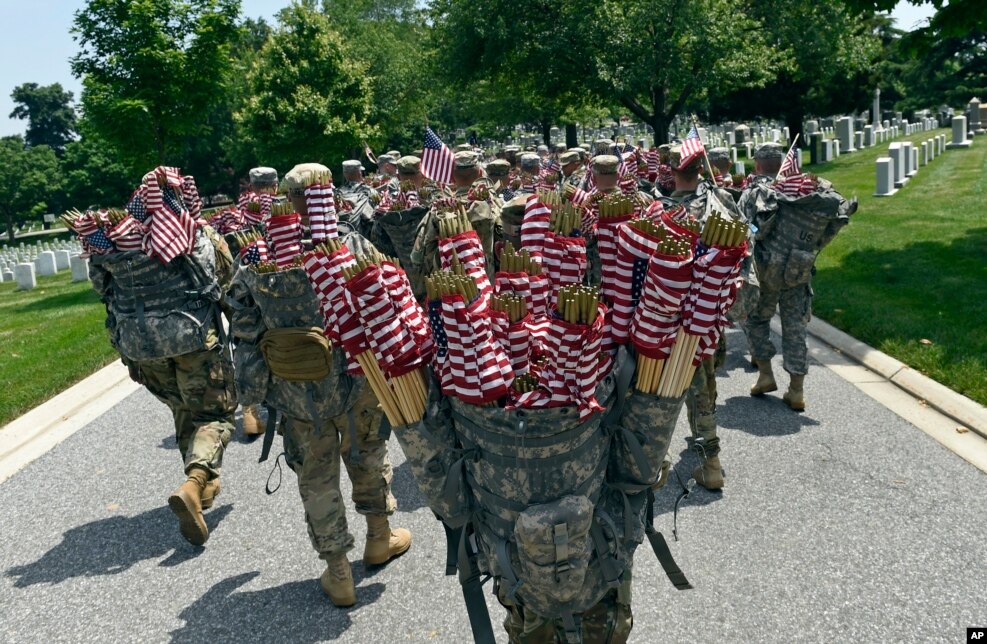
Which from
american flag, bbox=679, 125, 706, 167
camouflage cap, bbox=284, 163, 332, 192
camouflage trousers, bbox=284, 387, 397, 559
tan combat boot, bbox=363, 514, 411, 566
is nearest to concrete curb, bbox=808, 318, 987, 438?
american flag, bbox=679, 125, 706, 167

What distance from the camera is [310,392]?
4418 mm

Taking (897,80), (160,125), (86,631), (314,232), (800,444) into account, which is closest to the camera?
(314,232)

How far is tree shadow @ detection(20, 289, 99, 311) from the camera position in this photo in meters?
16.9

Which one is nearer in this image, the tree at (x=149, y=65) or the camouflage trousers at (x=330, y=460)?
the camouflage trousers at (x=330, y=460)

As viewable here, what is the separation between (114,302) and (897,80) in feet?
170

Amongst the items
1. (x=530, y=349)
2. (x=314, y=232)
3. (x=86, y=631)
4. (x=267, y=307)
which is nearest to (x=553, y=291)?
(x=530, y=349)

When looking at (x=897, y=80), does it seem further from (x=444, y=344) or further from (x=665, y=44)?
(x=444, y=344)

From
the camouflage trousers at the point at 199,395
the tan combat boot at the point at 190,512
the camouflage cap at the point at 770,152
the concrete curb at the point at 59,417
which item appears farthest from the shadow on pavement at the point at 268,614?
the camouflage cap at the point at 770,152

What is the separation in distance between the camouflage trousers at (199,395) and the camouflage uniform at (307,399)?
1385mm

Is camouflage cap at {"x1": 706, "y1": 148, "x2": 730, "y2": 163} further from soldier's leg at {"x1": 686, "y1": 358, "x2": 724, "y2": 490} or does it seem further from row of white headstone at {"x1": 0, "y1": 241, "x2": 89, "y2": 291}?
row of white headstone at {"x1": 0, "y1": 241, "x2": 89, "y2": 291}

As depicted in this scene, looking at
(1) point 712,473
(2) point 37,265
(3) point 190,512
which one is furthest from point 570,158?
(2) point 37,265

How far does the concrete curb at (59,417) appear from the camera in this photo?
292 inches

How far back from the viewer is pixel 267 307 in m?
4.32

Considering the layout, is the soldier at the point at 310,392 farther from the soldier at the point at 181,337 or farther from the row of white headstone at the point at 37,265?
the row of white headstone at the point at 37,265
